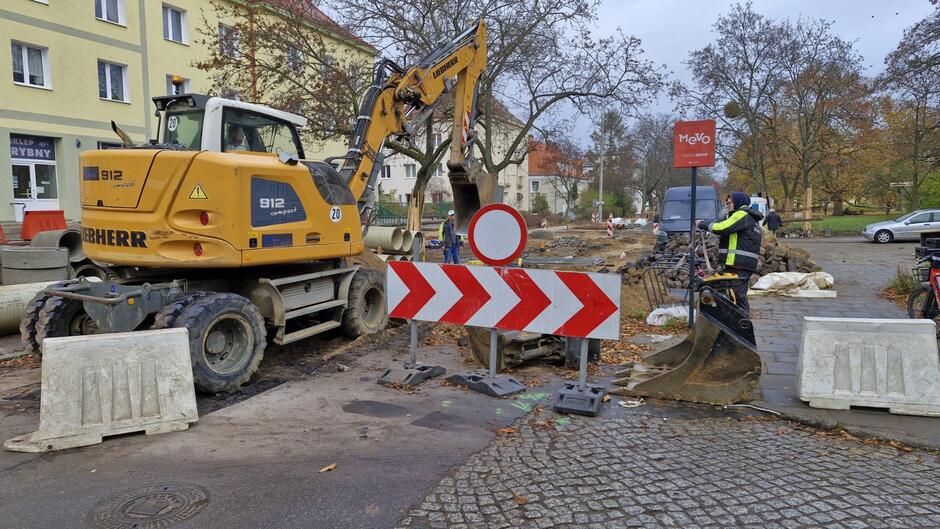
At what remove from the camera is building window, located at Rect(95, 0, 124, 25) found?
24266 millimetres

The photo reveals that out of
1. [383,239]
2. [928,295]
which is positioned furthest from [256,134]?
[928,295]

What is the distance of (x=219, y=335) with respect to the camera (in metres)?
6.52

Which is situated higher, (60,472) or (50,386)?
(50,386)

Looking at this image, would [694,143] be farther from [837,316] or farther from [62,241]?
[62,241]

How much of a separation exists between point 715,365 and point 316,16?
53.2 feet

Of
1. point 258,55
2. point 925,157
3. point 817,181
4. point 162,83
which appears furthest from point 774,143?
point 162,83

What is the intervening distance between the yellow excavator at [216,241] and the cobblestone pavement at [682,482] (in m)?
3.39

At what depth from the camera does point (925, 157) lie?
Result: 31.4 m

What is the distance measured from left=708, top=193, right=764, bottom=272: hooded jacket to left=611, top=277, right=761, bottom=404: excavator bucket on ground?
1813 mm

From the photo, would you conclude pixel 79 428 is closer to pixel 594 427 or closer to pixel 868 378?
pixel 594 427

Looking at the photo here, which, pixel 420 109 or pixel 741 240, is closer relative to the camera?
pixel 741 240

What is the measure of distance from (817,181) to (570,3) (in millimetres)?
39085

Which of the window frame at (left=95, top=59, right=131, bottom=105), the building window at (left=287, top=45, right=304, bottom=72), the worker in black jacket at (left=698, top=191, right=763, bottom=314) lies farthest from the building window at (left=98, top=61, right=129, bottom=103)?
the worker in black jacket at (left=698, top=191, right=763, bottom=314)

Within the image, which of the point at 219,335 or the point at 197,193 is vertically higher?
the point at 197,193
